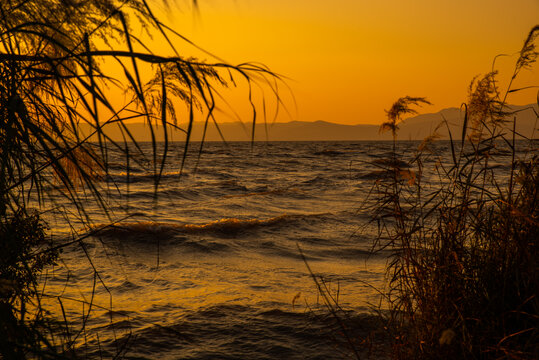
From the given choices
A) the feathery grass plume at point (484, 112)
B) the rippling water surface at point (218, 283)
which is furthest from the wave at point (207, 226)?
the feathery grass plume at point (484, 112)

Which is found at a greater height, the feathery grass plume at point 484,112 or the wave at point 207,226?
the feathery grass plume at point 484,112

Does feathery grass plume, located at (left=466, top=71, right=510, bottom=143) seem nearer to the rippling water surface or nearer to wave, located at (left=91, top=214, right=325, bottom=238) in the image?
the rippling water surface

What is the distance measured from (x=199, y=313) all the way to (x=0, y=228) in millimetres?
2463

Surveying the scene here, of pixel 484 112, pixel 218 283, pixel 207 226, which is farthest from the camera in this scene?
pixel 207 226

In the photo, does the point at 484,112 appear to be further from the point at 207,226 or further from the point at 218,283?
the point at 207,226

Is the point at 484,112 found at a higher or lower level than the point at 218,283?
higher

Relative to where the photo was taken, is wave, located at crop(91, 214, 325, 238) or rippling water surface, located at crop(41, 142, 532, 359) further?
wave, located at crop(91, 214, 325, 238)

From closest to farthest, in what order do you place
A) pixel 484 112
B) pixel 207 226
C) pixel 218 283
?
pixel 484 112 → pixel 218 283 → pixel 207 226

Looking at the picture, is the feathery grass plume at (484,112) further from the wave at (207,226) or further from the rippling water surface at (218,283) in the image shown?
the wave at (207,226)

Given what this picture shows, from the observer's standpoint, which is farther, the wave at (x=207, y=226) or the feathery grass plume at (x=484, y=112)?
the wave at (x=207, y=226)

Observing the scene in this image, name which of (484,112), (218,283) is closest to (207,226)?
(218,283)

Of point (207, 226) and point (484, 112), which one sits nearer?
point (484, 112)

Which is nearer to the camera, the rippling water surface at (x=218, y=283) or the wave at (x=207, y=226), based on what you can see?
the rippling water surface at (x=218, y=283)

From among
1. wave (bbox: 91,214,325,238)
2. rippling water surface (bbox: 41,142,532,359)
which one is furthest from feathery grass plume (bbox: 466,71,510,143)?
wave (bbox: 91,214,325,238)
